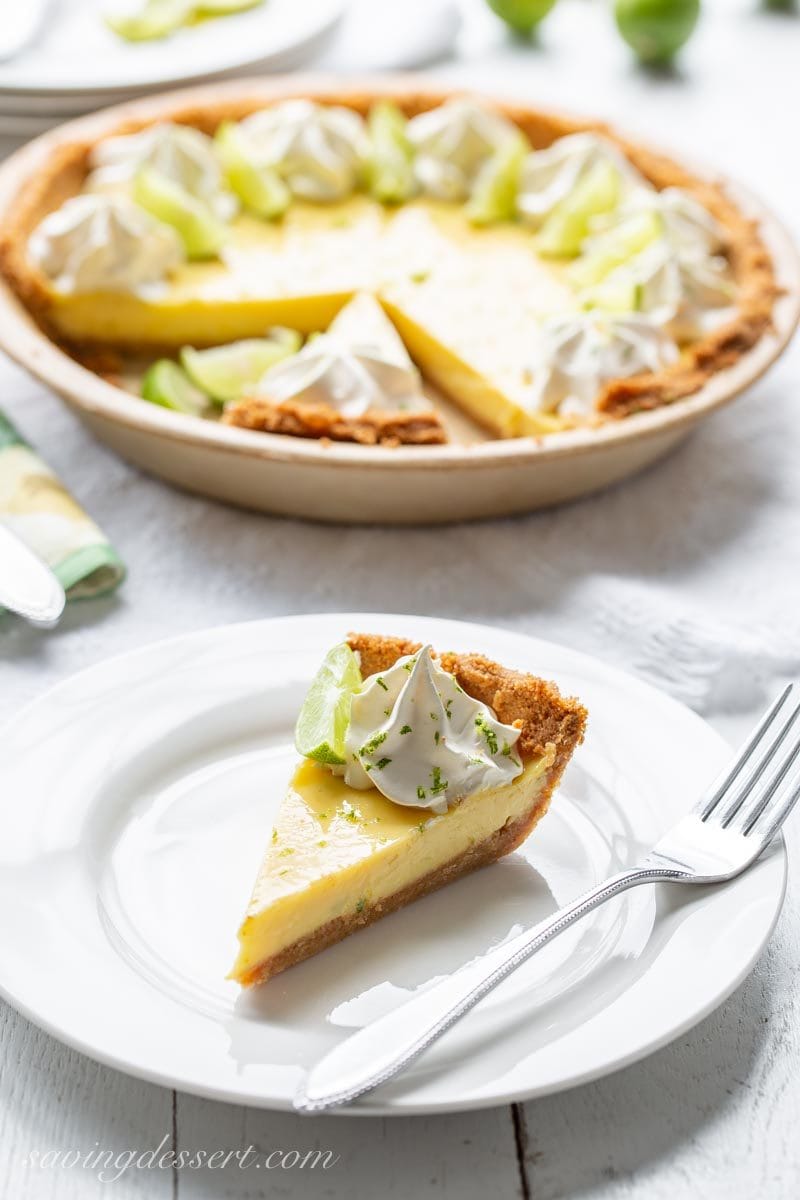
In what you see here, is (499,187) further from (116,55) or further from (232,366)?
(116,55)

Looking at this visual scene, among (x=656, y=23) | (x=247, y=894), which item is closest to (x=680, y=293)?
(x=247, y=894)

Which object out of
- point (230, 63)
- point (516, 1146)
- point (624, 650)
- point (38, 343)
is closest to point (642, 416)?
point (624, 650)

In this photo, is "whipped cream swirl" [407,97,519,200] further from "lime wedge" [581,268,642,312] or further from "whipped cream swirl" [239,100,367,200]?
"lime wedge" [581,268,642,312]

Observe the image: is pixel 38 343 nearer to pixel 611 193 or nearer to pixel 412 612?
pixel 412 612

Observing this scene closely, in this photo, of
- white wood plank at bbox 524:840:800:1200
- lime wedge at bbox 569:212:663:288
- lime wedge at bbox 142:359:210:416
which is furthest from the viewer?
lime wedge at bbox 569:212:663:288

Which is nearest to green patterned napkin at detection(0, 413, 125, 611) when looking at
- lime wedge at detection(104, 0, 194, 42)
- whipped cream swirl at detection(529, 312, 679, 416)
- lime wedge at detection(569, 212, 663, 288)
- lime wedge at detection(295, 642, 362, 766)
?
lime wedge at detection(295, 642, 362, 766)

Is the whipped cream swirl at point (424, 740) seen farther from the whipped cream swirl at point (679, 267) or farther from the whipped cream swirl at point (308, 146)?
the whipped cream swirl at point (308, 146)

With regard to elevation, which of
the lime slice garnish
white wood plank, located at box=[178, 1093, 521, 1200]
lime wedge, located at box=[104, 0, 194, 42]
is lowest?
the lime slice garnish

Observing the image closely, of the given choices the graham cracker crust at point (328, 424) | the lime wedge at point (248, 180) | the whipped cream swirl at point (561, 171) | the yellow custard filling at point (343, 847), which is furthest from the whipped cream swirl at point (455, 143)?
the yellow custard filling at point (343, 847)
